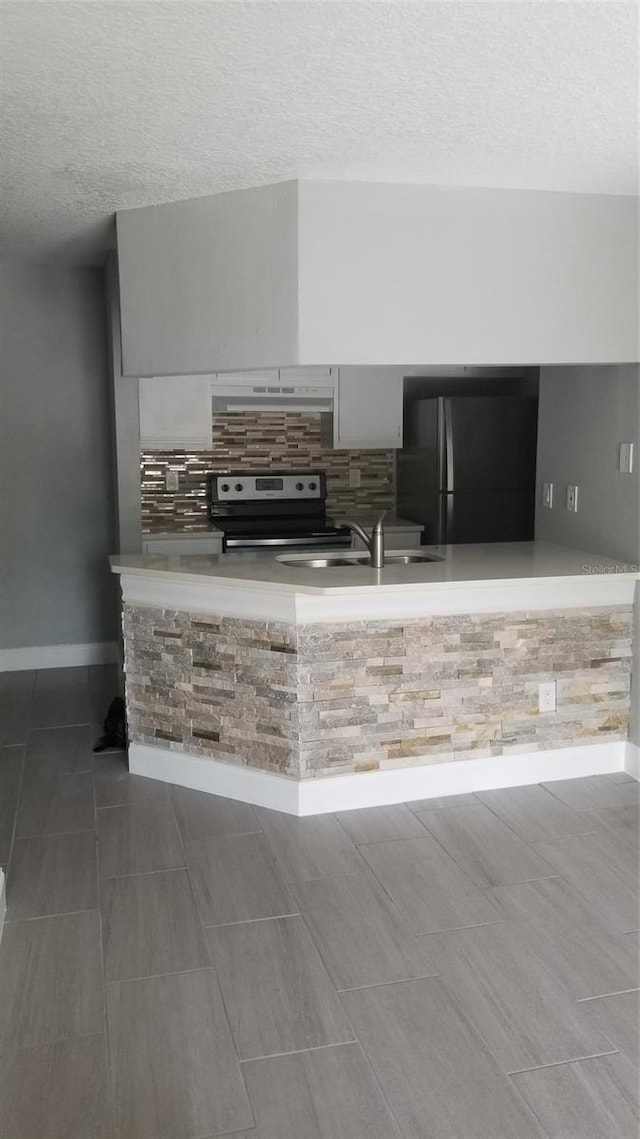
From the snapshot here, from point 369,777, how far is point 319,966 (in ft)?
3.69

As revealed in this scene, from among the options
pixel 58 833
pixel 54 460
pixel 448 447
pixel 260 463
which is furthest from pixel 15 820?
pixel 448 447

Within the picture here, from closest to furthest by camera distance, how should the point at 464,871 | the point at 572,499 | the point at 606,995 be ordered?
the point at 606,995, the point at 464,871, the point at 572,499

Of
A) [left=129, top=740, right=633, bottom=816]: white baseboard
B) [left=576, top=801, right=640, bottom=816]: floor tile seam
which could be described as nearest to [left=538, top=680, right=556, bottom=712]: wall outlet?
[left=129, top=740, right=633, bottom=816]: white baseboard

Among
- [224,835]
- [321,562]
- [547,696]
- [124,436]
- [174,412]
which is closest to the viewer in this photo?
[224,835]

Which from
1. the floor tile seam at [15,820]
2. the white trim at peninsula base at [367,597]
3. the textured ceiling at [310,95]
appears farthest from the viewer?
the white trim at peninsula base at [367,597]

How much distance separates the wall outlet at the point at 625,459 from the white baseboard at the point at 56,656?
339 centimetres

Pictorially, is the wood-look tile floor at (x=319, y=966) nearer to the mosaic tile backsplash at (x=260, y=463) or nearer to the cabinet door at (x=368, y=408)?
the mosaic tile backsplash at (x=260, y=463)

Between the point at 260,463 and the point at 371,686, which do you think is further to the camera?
the point at 260,463

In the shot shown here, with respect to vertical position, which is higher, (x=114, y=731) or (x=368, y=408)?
(x=368, y=408)

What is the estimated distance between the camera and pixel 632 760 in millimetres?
4047

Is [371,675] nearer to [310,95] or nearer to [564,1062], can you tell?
[564,1062]

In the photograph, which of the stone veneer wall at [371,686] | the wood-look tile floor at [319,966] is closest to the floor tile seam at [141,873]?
the wood-look tile floor at [319,966]

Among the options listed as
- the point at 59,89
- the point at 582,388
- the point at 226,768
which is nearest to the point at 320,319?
the point at 59,89

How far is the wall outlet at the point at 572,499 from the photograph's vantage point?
14.6ft
